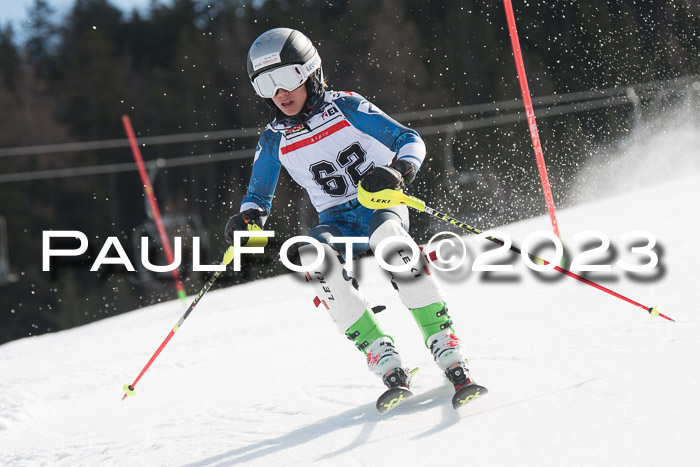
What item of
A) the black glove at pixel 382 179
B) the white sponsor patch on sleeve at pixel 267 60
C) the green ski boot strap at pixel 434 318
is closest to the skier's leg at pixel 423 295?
the green ski boot strap at pixel 434 318

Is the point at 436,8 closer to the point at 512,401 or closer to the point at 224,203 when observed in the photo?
the point at 224,203

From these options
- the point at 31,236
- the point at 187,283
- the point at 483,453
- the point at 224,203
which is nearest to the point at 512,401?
the point at 483,453

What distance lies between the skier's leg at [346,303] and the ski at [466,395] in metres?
0.36

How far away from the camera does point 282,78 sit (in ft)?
9.62

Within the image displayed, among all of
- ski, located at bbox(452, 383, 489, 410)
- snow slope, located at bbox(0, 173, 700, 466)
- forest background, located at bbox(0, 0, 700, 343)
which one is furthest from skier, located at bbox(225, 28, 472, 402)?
forest background, located at bbox(0, 0, 700, 343)

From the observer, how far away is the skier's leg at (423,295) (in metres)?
2.63

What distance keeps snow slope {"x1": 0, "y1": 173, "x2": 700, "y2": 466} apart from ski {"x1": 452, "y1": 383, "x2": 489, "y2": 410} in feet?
0.10

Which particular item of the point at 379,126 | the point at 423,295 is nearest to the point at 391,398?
the point at 423,295

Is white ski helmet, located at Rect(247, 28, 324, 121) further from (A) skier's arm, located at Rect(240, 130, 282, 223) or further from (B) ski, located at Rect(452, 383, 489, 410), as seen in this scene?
(B) ski, located at Rect(452, 383, 489, 410)

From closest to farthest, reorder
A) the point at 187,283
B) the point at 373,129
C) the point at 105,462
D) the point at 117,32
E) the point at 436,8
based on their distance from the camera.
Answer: the point at 105,462
the point at 373,129
the point at 436,8
the point at 187,283
the point at 117,32

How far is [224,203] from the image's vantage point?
121 feet

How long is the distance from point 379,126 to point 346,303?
0.73m

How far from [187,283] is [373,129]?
27.2m

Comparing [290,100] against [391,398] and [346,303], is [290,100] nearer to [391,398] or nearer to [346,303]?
[346,303]
